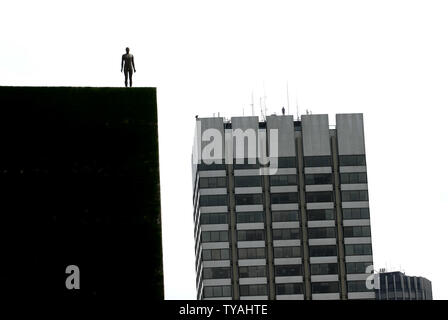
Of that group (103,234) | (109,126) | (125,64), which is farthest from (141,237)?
(125,64)

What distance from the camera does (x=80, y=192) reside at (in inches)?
1515

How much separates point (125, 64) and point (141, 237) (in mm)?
6214

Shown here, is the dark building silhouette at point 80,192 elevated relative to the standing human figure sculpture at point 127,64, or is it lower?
lower

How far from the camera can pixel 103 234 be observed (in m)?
38.1

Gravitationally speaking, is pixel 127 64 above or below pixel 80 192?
above

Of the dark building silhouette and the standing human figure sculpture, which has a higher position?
the standing human figure sculpture

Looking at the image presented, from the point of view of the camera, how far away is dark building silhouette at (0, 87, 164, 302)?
1485 inches

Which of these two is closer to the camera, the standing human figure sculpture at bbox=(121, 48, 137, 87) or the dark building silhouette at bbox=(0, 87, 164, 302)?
the dark building silhouette at bbox=(0, 87, 164, 302)

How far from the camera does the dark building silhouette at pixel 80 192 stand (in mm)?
37719

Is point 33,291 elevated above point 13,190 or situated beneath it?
situated beneath

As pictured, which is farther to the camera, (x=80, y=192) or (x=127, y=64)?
(x=127, y=64)
